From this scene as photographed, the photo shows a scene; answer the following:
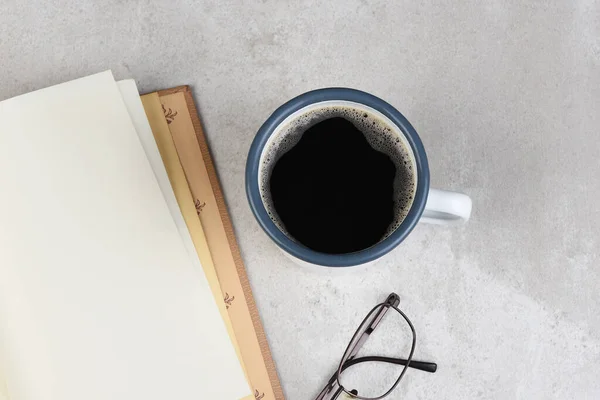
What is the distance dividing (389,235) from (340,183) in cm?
8

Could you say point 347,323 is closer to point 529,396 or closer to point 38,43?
point 529,396

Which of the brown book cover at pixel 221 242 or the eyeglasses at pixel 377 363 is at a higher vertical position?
the brown book cover at pixel 221 242

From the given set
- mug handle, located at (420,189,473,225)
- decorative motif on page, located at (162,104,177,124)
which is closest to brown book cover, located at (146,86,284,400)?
decorative motif on page, located at (162,104,177,124)

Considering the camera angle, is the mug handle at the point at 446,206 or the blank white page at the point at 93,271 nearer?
the mug handle at the point at 446,206

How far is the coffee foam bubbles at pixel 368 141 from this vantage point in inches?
22.0

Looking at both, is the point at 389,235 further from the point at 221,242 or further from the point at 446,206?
the point at 221,242

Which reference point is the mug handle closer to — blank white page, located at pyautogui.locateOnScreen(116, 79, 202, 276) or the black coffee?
the black coffee

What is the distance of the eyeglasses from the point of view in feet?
2.37

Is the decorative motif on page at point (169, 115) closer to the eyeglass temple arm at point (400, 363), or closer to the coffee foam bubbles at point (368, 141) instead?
the coffee foam bubbles at point (368, 141)

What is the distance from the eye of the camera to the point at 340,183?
1.95ft

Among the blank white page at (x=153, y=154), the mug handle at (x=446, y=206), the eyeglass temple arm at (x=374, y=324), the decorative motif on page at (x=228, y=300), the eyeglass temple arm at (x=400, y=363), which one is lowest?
the eyeglass temple arm at (x=400, y=363)

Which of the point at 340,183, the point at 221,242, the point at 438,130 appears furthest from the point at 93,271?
the point at 438,130

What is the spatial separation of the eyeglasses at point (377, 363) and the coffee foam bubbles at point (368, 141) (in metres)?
0.19

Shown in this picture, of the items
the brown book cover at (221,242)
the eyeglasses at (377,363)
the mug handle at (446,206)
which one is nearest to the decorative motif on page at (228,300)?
Result: the brown book cover at (221,242)
